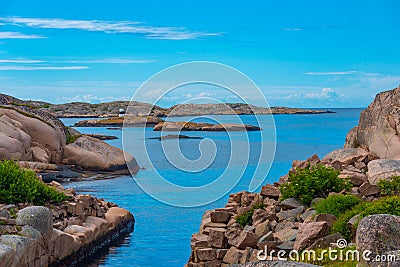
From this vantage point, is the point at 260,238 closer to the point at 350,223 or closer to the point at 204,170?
the point at 350,223

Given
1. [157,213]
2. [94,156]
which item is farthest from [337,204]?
[94,156]

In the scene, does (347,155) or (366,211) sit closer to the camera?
(366,211)

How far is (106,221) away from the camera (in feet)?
92.6

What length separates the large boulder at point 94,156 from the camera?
47312mm

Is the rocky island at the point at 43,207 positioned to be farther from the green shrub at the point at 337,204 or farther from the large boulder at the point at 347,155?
the large boulder at the point at 347,155

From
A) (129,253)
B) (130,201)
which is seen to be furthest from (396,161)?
(130,201)

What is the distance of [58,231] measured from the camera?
22922 millimetres

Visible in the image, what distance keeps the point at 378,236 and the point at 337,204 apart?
6.00 meters

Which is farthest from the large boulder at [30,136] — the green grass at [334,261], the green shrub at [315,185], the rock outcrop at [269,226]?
the green grass at [334,261]

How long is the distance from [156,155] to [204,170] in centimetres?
1711

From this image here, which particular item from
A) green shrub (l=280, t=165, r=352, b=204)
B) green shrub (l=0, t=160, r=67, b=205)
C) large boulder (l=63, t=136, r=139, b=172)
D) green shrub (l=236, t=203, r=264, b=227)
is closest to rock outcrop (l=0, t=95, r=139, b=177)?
large boulder (l=63, t=136, r=139, b=172)

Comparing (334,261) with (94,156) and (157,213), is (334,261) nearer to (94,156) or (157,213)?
(157,213)

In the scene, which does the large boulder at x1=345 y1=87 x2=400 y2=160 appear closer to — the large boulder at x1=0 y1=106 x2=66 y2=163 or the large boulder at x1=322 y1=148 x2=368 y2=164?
the large boulder at x1=322 y1=148 x2=368 y2=164

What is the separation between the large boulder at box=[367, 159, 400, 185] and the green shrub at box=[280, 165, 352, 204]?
2.98 ft
